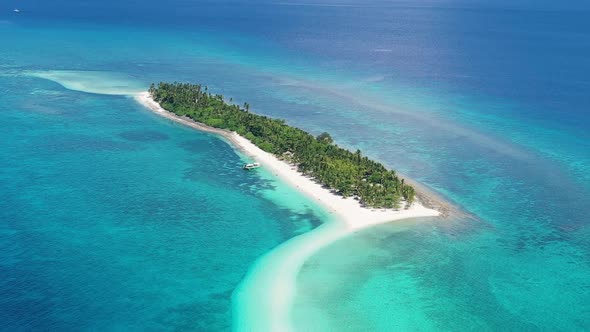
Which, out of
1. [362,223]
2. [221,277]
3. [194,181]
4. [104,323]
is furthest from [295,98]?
[104,323]

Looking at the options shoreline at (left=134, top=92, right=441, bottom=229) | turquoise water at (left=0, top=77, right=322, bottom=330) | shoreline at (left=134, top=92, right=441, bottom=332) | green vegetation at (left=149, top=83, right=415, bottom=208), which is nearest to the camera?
turquoise water at (left=0, top=77, right=322, bottom=330)

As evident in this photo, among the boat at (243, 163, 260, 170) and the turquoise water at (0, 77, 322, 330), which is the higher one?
the boat at (243, 163, 260, 170)

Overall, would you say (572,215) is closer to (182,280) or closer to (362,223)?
(362,223)

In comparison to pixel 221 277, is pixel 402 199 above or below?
above

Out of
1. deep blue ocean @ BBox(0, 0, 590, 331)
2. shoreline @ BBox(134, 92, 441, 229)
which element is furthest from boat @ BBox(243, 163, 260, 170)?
deep blue ocean @ BBox(0, 0, 590, 331)

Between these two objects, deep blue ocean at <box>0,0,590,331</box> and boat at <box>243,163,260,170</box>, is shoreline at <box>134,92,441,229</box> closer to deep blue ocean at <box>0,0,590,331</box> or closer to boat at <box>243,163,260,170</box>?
boat at <box>243,163,260,170</box>
